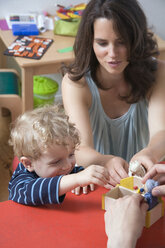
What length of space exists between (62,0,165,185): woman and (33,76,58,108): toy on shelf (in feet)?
4.18

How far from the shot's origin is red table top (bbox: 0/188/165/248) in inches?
36.2

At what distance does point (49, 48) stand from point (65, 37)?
0.77 feet

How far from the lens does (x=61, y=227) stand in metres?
0.97

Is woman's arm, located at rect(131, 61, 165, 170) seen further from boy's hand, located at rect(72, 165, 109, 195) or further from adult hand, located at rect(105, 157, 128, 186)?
boy's hand, located at rect(72, 165, 109, 195)

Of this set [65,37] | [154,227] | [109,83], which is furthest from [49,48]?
[154,227]

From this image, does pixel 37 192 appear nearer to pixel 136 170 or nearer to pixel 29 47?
pixel 136 170

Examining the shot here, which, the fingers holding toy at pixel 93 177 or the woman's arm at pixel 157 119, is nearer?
the fingers holding toy at pixel 93 177

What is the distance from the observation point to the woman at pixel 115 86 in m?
1.47

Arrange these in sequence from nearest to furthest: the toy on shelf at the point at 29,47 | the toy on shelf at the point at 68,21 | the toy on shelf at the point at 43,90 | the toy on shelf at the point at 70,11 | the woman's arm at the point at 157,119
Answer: the woman's arm at the point at 157,119
the toy on shelf at the point at 29,47
the toy on shelf at the point at 68,21
the toy on shelf at the point at 70,11
the toy on shelf at the point at 43,90

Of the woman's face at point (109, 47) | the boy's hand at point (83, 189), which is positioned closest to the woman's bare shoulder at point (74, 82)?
the woman's face at point (109, 47)

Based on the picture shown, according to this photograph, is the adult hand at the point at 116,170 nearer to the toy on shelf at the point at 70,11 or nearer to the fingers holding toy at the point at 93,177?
the fingers holding toy at the point at 93,177

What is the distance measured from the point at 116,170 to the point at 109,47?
0.57 m

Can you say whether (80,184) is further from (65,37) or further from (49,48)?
(65,37)

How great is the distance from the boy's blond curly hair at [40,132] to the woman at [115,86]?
8.4 inches
